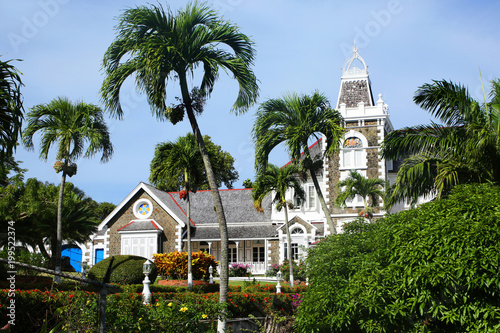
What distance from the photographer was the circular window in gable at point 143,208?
120 ft

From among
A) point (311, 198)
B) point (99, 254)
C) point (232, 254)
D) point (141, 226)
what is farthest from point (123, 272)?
point (99, 254)

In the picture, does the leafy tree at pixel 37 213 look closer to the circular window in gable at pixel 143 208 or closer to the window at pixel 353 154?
the circular window in gable at pixel 143 208

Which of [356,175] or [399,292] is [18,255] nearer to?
[399,292]

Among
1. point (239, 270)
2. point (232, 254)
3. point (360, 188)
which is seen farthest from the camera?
point (232, 254)

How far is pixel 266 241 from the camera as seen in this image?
35.6 m

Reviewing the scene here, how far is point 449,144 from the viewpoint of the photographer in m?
12.1

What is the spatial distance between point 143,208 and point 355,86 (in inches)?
740

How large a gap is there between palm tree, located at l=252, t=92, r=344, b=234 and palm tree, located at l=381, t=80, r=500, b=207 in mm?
3782

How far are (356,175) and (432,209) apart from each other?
71.7ft

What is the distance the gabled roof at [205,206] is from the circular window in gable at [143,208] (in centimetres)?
64

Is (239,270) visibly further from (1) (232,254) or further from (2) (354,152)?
(2) (354,152)

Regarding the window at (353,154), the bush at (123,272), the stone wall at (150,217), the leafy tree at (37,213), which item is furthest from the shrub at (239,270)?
the bush at (123,272)

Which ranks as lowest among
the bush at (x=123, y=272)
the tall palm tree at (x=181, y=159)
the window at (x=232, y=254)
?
the bush at (x=123, y=272)

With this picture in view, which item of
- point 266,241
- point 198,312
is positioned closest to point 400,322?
point 198,312
